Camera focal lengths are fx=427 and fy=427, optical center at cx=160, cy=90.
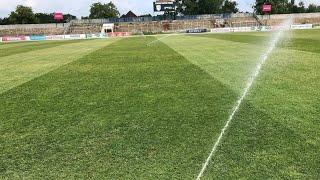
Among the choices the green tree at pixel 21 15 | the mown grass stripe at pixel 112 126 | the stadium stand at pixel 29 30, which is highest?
the green tree at pixel 21 15

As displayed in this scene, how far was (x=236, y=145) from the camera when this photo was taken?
6496 mm

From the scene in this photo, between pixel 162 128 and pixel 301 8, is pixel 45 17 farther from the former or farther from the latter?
pixel 162 128

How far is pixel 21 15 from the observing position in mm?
144750

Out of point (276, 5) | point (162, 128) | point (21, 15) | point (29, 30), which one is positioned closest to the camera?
point (162, 128)

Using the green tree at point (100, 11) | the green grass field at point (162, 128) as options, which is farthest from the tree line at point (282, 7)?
the green grass field at point (162, 128)

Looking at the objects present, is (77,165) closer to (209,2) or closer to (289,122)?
(289,122)

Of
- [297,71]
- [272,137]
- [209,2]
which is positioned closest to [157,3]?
[209,2]

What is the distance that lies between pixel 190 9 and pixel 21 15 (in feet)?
193

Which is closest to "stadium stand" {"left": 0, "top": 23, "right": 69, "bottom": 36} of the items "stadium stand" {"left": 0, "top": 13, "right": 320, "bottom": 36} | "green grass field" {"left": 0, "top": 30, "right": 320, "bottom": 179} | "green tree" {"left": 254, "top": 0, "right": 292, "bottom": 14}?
"stadium stand" {"left": 0, "top": 13, "right": 320, "bottom": 36}

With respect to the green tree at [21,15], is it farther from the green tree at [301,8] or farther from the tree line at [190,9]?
the green tree at [301,8]

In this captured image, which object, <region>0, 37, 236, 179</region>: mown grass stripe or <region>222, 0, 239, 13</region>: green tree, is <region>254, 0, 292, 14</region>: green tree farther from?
<region>0, 37, 236, 179</region>: mown grass stripe

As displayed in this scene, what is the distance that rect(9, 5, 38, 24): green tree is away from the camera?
14425 centimetres

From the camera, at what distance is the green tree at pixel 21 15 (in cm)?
14425

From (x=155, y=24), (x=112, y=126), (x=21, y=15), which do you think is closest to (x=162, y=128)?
(x=112, y=126)
